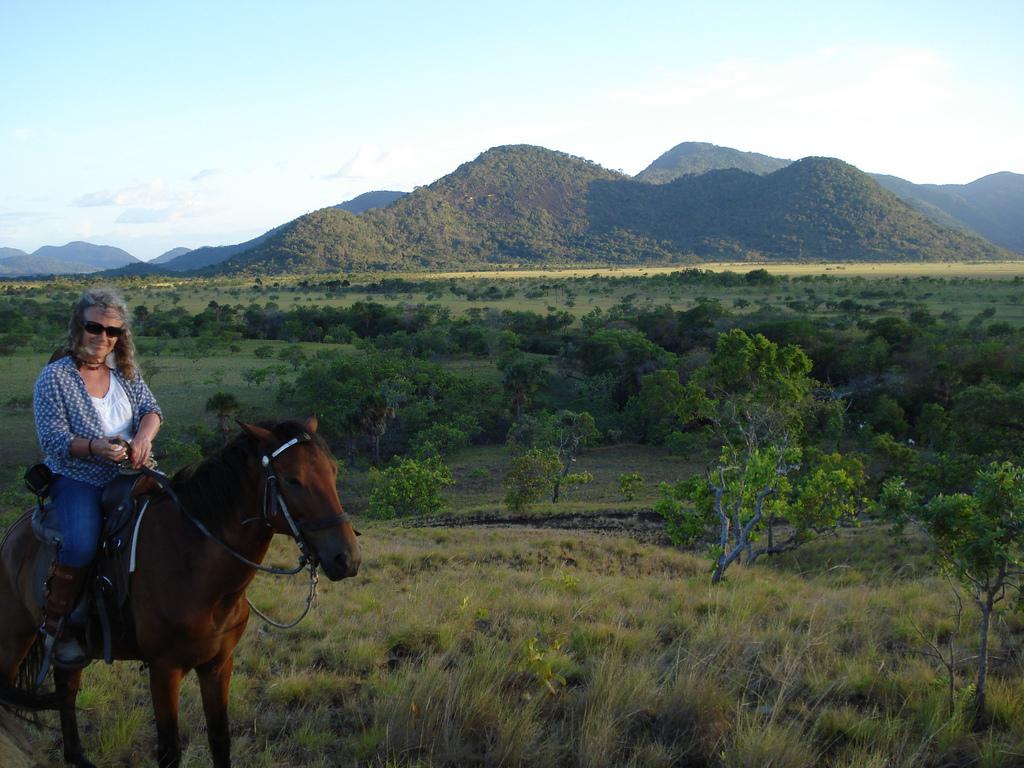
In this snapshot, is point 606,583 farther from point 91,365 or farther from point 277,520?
point 91,365

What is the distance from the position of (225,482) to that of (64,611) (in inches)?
43.2

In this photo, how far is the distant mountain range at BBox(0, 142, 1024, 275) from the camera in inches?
5999

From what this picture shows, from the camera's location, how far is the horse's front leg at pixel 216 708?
369 cm

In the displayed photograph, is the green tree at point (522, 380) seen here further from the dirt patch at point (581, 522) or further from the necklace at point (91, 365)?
the necklace at point (91, 365)

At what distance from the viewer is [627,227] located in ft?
590

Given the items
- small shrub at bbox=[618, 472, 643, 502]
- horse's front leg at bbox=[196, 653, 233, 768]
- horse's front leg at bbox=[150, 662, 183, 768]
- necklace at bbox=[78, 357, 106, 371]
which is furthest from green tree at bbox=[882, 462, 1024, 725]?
small shrub at bbox=[618, 472, 643, 502]

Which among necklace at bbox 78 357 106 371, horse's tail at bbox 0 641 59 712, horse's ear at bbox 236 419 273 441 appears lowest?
horse's tail at bbox 0 641 59 712

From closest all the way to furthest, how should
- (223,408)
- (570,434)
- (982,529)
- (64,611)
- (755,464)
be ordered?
(64,611) → (982,529) → (755,464) → (570,434) → (223,408)

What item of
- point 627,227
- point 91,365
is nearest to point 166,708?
point 91,365

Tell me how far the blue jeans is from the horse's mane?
502mm

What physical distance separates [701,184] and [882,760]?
196 m

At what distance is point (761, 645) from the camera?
16.8 ft

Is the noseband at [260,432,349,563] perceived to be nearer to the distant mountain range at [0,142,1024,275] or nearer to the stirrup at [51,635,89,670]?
the stirrup at [51,635,89,670]

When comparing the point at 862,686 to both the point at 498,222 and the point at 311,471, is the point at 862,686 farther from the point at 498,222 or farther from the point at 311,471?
the point at 498,222
